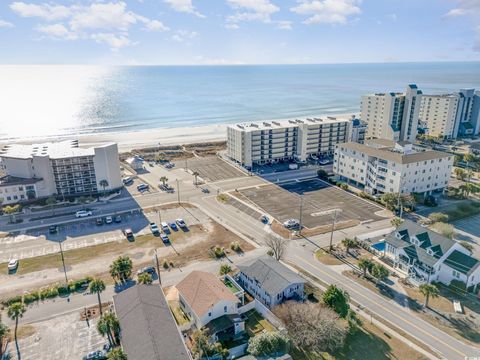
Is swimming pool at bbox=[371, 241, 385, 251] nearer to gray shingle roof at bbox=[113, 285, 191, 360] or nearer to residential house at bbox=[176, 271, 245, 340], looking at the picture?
residential house at bbox=[176, 271, 245, 340]

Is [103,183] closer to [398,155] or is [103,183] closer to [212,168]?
[212,168]

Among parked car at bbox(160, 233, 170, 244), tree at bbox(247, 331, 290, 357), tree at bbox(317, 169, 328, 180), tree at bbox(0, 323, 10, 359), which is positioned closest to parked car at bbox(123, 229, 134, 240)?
parked car at bbox(160, 233, 170, 244)

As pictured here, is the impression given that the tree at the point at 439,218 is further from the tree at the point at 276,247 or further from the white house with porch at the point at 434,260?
the tree at the point at 276,247

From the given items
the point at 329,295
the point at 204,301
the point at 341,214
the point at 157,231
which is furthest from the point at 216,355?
the point at 341,214

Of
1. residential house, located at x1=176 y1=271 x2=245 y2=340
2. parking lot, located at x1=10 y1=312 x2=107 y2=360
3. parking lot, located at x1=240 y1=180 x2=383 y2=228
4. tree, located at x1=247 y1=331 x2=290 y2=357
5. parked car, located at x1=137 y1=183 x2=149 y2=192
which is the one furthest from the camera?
parked car, located at x1=137 y1=183 x2=149 y2=192

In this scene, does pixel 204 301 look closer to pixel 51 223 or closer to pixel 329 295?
pixel 329 295
